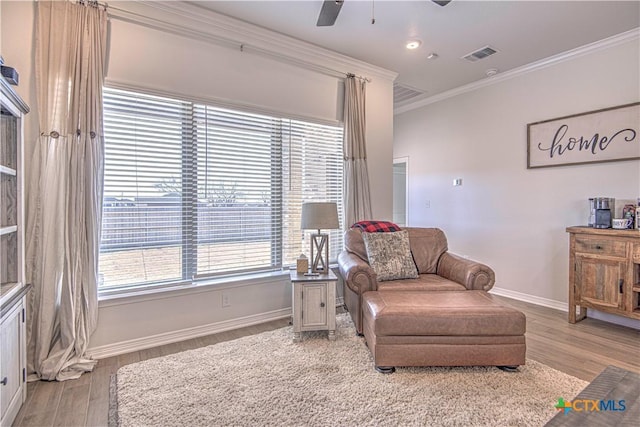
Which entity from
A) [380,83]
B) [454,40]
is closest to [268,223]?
[380,83]

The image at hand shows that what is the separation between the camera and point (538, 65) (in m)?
3.81

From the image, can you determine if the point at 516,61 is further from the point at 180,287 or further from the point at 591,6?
the point at 180,287

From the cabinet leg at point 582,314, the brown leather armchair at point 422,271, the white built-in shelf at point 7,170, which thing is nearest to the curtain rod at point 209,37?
the white built-in shelf at point 7,170

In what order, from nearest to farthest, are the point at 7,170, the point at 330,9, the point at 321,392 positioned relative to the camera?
the point at 7,170 < the point at 321,392 < the point at 330,9

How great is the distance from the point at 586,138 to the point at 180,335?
15.1 ft

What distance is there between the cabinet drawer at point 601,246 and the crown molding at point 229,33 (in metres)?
3.00

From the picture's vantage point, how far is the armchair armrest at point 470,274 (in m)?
2.74

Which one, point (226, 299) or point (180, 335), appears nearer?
point (180, 335)

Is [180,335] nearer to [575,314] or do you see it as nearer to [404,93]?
[575,314]

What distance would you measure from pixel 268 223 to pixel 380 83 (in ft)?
7.60

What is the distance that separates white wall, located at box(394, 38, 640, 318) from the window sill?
293 centimetres

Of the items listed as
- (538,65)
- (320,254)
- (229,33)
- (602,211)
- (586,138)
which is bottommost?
(320,254)

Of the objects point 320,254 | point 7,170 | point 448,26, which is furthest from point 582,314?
point 7,170

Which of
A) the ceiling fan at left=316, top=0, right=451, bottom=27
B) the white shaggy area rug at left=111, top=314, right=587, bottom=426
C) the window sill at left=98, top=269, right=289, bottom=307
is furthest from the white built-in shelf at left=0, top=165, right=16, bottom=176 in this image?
the ceiling fan at left=316, top=0, right=451, bottom=27
